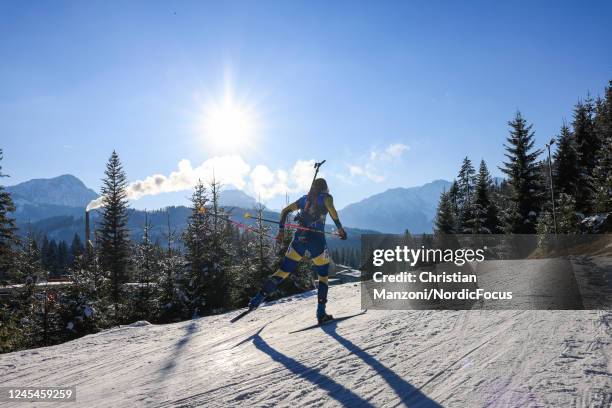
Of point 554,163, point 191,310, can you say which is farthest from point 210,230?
point 554,163

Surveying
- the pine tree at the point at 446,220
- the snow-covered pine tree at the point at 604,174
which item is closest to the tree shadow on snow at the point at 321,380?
the snow-covered pine tree at the point at 604,174

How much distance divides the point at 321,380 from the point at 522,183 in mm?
34341

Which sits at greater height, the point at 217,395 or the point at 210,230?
the point at 210,230

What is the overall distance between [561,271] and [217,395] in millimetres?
8560

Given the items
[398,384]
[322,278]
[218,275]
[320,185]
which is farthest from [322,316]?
[218,275]

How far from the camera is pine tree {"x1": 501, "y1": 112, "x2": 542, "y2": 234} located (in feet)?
104

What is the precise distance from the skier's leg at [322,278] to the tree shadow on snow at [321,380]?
204 cm

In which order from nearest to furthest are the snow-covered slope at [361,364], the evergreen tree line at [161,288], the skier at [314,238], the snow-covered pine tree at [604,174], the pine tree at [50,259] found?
the snow-covered slope at [361,364], the skier at [314,238], the evergreen tree line at [161,288], the snow-covered pine tree at [604,174], the pine tree at [50,259]

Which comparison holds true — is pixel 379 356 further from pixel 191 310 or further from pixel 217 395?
pixel 191 310

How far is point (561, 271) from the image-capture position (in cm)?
877

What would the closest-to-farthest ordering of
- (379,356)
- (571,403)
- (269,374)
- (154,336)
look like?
(571,403) → (269,374) → (379,356) → (154,336)

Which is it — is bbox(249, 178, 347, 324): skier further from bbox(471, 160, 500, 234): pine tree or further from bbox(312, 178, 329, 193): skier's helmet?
bbox(471, 160, 500, 234): pine tree

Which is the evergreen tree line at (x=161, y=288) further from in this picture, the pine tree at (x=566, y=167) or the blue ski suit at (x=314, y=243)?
the pine tree at (x=566, y=167)

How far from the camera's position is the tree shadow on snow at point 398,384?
3.26 meters
